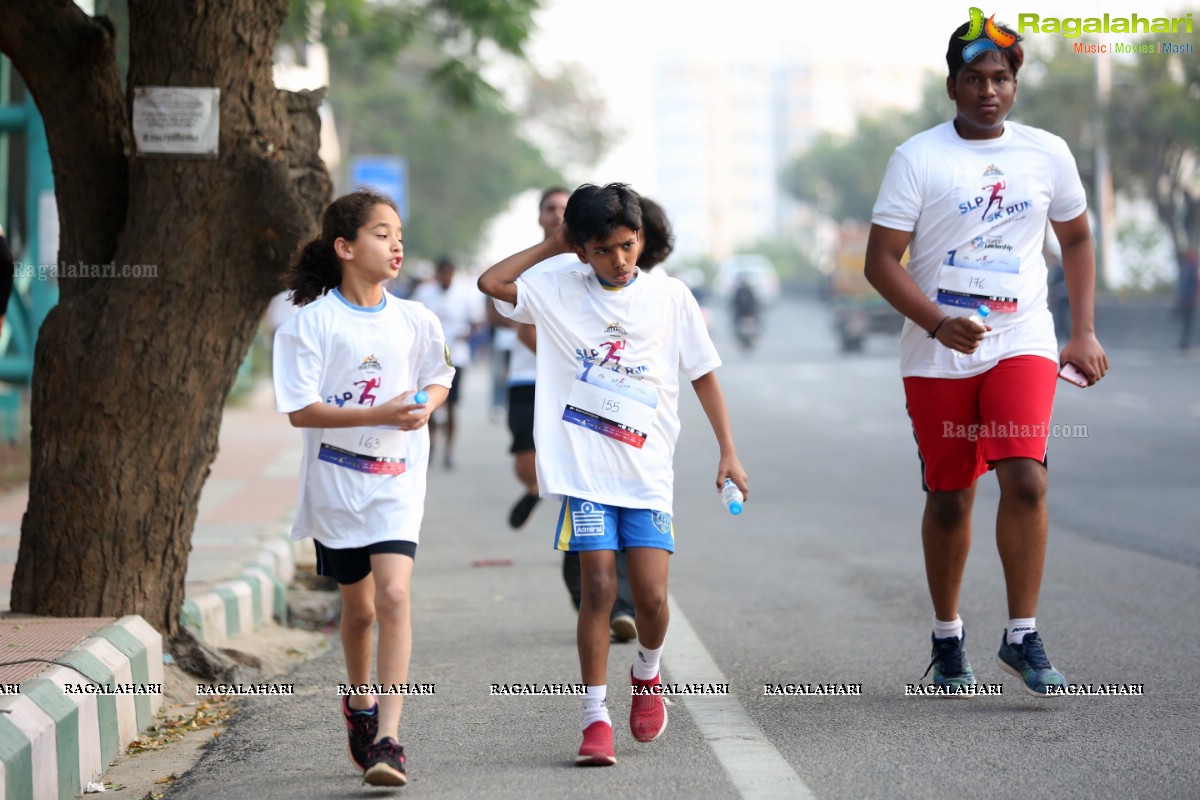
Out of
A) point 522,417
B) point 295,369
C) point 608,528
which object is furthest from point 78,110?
point 522,417

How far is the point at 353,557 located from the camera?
474 cm

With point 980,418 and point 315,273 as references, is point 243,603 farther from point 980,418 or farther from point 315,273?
point 980,418

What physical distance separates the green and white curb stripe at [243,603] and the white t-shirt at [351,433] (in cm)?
194

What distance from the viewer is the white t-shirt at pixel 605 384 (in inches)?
193

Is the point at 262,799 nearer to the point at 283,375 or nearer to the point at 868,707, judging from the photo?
the point at 283,375

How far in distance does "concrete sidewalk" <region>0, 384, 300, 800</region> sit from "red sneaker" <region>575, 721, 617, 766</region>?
1.39 m

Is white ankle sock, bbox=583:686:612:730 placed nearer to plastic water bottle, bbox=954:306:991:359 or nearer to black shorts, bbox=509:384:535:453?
plastic water bottle, bbox=954:306:991:359

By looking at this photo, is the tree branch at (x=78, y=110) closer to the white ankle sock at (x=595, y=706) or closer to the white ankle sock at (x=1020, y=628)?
the white ankle sock at (x=595, y=706)

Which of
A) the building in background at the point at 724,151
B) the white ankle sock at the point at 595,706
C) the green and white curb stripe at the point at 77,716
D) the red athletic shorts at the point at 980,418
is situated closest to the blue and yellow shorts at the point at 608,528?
the white ankle sock at the point at 595,706

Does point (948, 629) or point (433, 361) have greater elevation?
point (433, 361)

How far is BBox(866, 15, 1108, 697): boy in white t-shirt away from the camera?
5.41 meters

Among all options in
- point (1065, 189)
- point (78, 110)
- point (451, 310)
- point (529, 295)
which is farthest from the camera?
point (451, 310)

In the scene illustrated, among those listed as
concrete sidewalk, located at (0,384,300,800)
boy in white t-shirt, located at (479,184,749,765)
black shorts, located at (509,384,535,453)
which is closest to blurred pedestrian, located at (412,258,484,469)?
concrete sidewalk, located at (0,384,300,800)

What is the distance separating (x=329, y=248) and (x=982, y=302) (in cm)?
210
